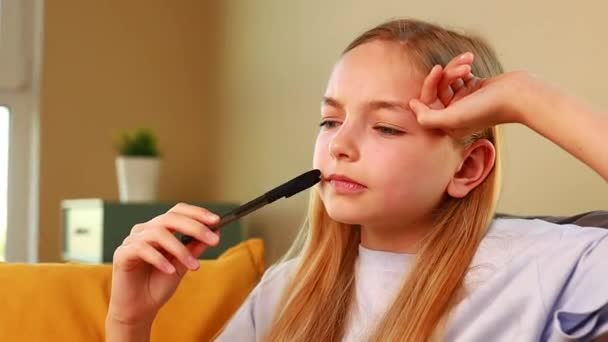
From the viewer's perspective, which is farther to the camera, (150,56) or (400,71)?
(150,56)

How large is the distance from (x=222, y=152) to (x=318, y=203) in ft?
5.59

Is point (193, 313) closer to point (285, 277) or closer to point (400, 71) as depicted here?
point (285, 277)

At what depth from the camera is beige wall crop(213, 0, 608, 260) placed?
1.44m

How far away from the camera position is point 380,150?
0.98 meters

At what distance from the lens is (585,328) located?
2.85 feet

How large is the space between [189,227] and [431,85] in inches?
12.8

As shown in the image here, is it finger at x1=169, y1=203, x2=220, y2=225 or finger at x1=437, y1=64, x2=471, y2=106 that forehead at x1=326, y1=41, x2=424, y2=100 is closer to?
finger at x1=437, y1=64, x2=471, y2=106

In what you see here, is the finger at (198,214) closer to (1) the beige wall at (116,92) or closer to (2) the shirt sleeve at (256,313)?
(2) the shirt sleeve at (256,313)

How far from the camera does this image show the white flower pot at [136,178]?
8.62ft

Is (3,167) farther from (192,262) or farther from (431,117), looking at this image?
(431,117)

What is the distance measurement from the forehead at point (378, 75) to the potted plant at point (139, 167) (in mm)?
1664

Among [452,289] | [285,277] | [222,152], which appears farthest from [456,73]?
[222,152]

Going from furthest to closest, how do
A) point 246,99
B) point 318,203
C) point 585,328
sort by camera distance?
1. point 246,99
2. point 318,203
3. point 585,328

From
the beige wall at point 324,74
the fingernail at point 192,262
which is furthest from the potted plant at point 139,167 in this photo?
the fingernail at point 192,262
